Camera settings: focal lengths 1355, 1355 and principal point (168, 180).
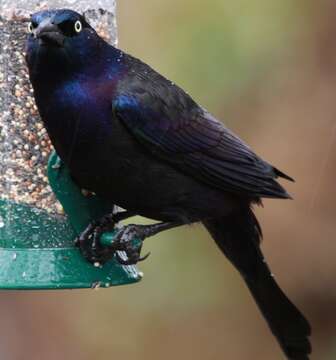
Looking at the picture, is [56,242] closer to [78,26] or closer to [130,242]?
[130,242]

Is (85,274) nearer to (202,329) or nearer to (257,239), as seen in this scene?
(257,239)

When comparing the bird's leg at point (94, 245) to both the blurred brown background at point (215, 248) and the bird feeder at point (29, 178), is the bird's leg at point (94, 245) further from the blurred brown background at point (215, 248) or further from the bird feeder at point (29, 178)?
the blurred brown background at point (215, 248)

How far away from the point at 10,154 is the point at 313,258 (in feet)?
10.6

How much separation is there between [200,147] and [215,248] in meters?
2.74

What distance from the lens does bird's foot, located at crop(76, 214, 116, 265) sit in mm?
6066

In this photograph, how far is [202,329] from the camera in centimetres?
920

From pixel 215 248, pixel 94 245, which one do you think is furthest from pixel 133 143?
pixel 215 248

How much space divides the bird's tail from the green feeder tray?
61 centimetres

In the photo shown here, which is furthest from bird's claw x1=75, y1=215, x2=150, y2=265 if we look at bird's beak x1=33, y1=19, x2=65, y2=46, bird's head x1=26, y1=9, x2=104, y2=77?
bird's beak x1=33, y1=19, x2=65, y2=46

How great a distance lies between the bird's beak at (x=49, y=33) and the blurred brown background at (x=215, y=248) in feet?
8.75

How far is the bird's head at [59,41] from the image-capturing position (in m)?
5.60

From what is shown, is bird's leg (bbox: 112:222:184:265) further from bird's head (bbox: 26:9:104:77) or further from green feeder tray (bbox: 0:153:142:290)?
bird's head (bbox: 26:9:104:77)

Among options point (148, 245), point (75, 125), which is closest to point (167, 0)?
point (148, 245)

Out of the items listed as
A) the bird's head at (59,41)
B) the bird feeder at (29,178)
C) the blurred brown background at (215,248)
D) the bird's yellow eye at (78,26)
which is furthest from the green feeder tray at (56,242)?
the blurred brown background at (215,248)
